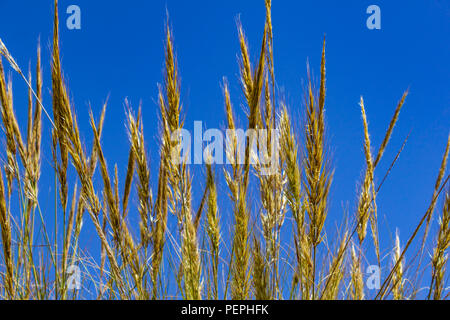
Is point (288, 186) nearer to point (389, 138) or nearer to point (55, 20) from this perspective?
point (389, 138)

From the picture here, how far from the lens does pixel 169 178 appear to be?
1.95m

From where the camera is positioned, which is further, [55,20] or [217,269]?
[217,269]

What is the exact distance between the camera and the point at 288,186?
194cm

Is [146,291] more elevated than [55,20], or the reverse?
[55,20]

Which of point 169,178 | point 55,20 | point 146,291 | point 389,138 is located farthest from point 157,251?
point 389,138

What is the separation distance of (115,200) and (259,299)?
2.12 feet

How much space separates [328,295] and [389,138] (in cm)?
82

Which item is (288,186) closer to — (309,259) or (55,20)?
(309,259)
